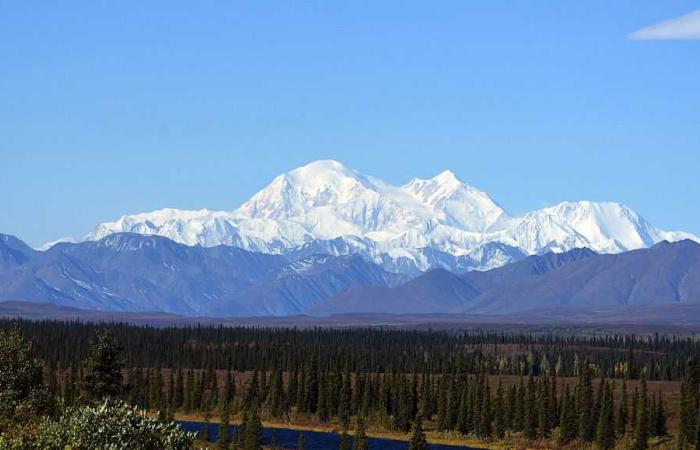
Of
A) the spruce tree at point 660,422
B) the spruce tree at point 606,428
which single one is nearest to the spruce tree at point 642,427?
the spruce tree at point 606,428

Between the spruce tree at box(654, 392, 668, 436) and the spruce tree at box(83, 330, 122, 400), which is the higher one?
the spruce tree at box(83, 330, 122, 400)

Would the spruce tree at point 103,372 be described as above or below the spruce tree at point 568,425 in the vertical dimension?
above

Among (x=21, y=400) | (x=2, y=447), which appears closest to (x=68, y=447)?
(x=2, y=447)

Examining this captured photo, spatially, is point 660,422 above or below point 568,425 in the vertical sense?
above

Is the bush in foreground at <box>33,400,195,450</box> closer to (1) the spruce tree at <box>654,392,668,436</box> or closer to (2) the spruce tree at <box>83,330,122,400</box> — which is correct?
(2) the spruce tree at <box>83,330,122,400</box>

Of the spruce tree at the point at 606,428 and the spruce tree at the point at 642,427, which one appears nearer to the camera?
the spruce tree at the point at 642,427

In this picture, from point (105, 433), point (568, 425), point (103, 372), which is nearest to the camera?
point (105, 433)

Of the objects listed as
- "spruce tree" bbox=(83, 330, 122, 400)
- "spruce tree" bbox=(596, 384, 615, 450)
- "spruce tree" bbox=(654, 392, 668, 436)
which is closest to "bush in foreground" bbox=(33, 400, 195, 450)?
"spruce tree" bbox=(83, 330, 122, 400)

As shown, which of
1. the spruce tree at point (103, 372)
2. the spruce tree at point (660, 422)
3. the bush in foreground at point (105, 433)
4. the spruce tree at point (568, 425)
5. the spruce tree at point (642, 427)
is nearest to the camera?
the bush in foreground at point (105, 433)

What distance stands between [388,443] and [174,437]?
109064 millimetres

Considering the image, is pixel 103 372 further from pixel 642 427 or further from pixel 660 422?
pixel 660 422

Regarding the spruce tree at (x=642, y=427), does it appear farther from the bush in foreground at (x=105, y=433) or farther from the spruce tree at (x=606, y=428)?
the bush in foreground at (x=105, y=433)

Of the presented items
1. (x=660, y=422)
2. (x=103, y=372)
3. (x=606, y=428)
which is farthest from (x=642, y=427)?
(x=103, y=372)

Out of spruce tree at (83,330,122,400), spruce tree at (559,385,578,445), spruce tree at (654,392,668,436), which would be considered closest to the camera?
spruce tree at (83,330,122,400)
